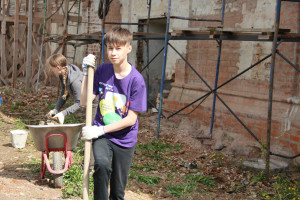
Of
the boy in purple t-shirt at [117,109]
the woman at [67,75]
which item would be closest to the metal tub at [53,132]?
the woman at [67,75]

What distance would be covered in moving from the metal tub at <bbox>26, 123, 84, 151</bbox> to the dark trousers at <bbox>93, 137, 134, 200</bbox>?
120 centimetres

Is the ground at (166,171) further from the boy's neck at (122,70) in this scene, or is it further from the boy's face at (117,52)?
the boy's face at (117,52)

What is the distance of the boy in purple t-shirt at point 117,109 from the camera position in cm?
301

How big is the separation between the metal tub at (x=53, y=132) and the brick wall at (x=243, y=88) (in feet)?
11.2

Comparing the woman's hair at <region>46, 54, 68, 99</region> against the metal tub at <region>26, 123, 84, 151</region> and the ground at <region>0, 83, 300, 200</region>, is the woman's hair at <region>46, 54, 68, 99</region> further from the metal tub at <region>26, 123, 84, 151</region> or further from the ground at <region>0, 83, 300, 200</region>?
the ground at <region>0, 83, 300, 200</region>

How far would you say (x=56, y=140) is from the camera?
426cm

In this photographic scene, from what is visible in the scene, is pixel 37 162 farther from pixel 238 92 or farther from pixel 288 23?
pixel 288 23

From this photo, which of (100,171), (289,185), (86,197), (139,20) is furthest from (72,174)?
(139,20)

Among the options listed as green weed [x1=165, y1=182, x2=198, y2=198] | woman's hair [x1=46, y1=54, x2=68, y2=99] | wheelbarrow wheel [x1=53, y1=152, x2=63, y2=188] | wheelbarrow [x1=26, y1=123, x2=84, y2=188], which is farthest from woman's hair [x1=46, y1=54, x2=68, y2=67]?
green weed [x1=165, y1=182, x2=198, y2=198]

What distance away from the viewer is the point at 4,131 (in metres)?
7.15

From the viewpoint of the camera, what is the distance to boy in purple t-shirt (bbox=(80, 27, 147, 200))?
9.86 ft

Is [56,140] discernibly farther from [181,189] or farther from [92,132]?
[181,189]

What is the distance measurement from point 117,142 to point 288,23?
4178 millimetres

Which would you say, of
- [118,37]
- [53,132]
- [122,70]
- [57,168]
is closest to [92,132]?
[122,70]
